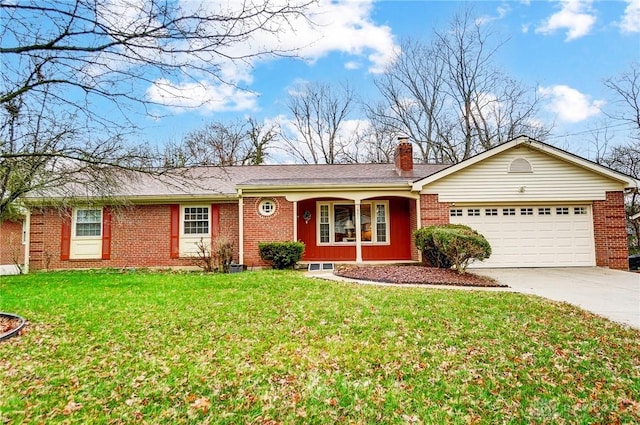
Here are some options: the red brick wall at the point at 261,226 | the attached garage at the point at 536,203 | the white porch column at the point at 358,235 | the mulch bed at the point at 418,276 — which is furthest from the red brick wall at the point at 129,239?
the attached garage at the point at 536,203

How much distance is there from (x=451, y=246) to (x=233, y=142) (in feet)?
67.2

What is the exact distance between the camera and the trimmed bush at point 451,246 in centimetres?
910

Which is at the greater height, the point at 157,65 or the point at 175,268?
the point at 157,65

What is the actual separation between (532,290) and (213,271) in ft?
28.7

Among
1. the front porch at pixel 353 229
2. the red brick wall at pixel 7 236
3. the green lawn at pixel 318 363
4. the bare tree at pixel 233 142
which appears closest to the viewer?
the green lawn at pixel 318 363

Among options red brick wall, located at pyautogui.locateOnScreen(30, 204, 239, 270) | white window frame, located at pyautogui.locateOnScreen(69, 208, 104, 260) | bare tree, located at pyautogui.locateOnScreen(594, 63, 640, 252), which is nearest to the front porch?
red brick wall, located at pyautogui.locateOnScreen(30, 204, 239, 270)

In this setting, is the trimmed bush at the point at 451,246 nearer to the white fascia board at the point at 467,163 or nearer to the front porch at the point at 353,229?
the white fascia board at the point at 467,163

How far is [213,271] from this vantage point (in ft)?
37.4

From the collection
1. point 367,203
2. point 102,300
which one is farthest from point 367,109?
point 102,300

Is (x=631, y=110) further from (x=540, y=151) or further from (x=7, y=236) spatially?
(x=7, y=236)

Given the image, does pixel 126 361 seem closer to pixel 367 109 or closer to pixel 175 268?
pixel 175 268

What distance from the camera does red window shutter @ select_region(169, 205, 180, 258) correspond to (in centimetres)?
1245

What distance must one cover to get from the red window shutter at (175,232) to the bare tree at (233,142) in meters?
13.3

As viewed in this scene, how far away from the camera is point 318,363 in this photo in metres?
3.84
